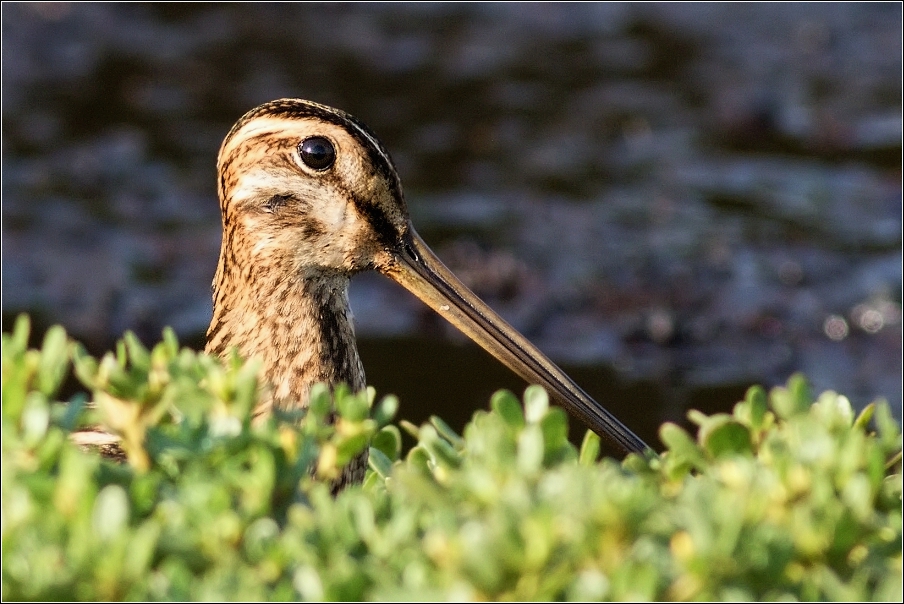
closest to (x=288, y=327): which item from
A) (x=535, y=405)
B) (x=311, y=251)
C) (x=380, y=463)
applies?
(x=311, y=251)

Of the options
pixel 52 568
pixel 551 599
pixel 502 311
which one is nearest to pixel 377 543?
pixel 551 599

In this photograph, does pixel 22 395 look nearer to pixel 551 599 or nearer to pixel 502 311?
pixel 551 599

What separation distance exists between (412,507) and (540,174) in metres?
5.96

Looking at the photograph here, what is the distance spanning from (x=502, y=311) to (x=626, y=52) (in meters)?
2.89

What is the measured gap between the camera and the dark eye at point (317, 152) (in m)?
3.35

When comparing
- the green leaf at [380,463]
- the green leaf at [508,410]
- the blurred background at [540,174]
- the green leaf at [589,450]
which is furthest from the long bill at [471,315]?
the blurred background at [540,174]

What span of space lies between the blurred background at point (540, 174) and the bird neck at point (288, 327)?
2.41 metres

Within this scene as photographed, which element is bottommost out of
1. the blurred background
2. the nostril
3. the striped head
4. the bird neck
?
the bird neck

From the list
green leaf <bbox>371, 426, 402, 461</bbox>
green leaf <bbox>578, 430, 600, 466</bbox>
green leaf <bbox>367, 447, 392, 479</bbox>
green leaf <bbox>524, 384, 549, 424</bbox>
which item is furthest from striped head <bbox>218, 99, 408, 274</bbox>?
green leaf <bbox>524, 384, 549, 424</bbox>

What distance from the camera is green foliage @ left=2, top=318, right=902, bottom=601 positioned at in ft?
6.26

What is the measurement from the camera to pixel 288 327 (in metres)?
3.34

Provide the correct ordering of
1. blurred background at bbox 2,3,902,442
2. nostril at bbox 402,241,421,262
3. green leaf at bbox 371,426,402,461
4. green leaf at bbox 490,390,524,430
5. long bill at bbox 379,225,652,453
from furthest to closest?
blurred background at bbox 2,3,902,442, nostril at bbox 402,241,421,262, long bill at bbox 379,225,652,453, green leaf at bbox 371,426,402,461, green leaf at bbox 490,390,524,430

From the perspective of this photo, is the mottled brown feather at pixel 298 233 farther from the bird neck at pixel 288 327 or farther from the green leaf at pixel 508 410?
the green leaf at pixel 508 410

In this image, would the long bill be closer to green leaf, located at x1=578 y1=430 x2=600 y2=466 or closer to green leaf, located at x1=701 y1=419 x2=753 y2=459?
green leaf, located at x1=578 y1=430 x2=600 y2=466
